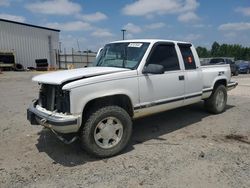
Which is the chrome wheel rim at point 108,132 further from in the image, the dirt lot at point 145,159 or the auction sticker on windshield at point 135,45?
the auction sticker on windshield at point 135,45

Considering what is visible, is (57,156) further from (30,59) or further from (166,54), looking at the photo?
(30,59)

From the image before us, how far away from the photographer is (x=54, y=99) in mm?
4680

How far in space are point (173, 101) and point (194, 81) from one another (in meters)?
0.89

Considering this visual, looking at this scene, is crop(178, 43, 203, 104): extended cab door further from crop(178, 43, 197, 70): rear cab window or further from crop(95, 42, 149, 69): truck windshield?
crop(95, 42, 149, 69): truck windshield

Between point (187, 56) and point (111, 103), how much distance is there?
2.46 meters

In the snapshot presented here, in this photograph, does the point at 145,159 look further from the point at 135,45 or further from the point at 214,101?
the point at 214,101

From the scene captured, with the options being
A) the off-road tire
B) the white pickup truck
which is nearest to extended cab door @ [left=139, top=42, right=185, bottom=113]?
the white pickup truck

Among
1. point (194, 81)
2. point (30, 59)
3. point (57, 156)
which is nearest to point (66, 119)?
point (57, 156)

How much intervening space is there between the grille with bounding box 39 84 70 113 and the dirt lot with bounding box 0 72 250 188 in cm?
81

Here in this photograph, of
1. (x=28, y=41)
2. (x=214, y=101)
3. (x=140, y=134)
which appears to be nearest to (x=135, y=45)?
(x=140, y=134)

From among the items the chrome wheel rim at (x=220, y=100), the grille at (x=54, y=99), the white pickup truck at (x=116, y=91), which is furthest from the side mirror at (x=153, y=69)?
the chrome wheel rim at (x=220, y=100)

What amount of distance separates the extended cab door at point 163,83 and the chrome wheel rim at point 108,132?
0.66 meters

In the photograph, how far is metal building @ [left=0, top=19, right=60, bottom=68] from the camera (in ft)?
108

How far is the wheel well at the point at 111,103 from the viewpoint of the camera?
4625mm
